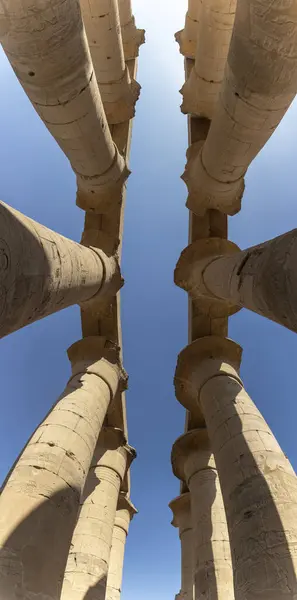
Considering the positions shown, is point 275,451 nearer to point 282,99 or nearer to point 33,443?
point 33,443

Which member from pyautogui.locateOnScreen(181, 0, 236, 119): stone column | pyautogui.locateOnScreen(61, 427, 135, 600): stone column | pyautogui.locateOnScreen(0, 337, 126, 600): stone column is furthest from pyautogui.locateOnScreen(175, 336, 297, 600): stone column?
pyautogui.locateOnScreen(181, 0, 236, 119): stone column

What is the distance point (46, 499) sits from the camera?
7855 mm

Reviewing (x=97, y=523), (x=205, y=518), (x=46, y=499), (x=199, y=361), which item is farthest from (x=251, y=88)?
(x=97, y=523)

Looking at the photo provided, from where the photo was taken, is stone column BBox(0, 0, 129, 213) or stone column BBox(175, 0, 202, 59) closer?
stone column BBox(0, 0, 129, 213)

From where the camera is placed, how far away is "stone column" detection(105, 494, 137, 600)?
1487cm

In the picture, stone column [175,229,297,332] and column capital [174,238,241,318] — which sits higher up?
column capital [174,238,241,318]

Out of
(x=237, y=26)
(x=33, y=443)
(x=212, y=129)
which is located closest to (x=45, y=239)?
(x=33, y=443)

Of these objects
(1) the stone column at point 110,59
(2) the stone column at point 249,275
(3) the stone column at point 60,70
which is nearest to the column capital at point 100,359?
(2) the stone column at point 249,275

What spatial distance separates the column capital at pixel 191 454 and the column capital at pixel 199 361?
3.73ft

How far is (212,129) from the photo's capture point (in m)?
12.9

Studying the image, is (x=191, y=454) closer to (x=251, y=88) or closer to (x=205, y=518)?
(x=205, y=518)

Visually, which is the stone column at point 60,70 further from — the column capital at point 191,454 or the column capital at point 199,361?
the column capital at point 191,454

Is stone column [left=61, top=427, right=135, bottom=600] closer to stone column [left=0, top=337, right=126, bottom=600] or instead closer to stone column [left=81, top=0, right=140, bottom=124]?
stone column [left=0, top=337, right=126, bottom=600]

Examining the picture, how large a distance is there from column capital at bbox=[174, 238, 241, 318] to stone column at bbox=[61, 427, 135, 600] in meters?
6.02
